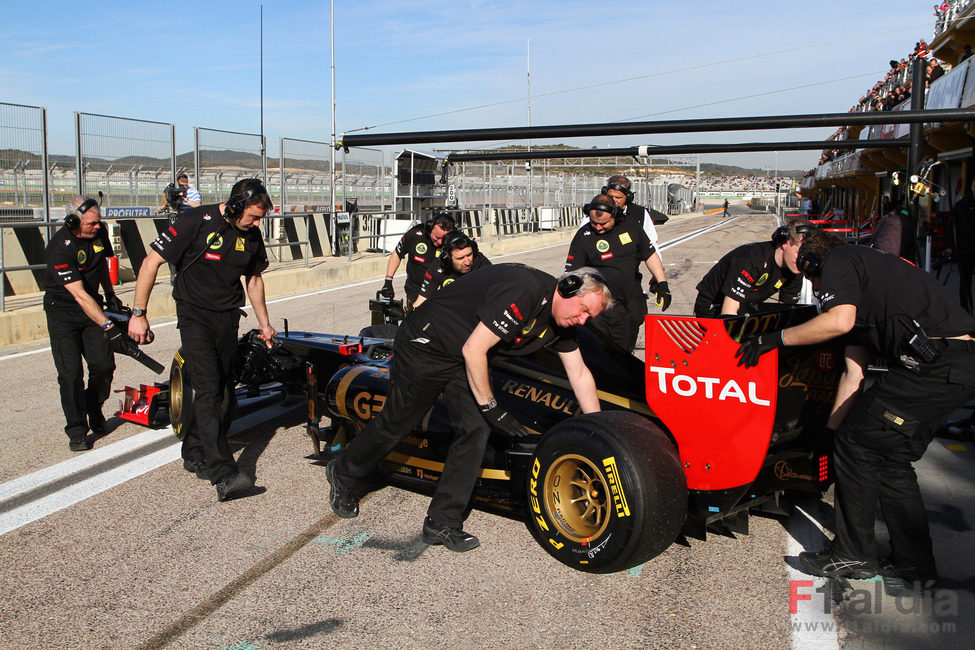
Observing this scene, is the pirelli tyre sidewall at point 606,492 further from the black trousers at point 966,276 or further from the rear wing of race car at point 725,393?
the black trousers at point 966,276

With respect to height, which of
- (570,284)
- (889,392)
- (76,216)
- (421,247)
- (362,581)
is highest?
(76,216)

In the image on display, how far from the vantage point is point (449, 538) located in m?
4.12

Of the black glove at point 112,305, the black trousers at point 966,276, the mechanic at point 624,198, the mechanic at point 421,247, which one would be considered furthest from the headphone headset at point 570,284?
the black trousers at point 966,276

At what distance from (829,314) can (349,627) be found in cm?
252

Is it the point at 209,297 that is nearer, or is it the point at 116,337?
the point at 209,297

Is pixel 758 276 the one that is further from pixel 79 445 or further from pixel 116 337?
pixel 79 445

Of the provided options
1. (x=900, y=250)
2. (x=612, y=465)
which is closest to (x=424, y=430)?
(x=612, y=465)

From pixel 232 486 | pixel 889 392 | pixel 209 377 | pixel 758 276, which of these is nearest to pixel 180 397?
pixel 209 377

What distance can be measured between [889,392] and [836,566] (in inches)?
33.4

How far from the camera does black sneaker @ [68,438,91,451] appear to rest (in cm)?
573

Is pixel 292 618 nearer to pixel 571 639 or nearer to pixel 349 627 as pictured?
pixel 349 627

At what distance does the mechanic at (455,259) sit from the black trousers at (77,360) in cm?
237

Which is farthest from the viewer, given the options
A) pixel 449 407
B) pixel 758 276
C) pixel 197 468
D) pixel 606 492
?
pixel 758 276

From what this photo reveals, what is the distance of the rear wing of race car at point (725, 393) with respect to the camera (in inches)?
146
